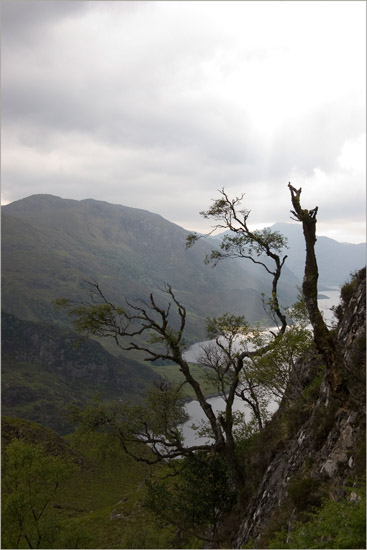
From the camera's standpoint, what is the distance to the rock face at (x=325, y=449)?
14711 millimetres

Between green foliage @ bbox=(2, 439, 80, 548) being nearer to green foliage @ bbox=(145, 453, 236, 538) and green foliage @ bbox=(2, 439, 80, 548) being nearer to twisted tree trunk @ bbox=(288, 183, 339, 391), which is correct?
green foliage @ bbox=(145, 453, 236, 538)

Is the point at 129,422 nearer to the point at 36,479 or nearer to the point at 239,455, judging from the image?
the point at 239,455

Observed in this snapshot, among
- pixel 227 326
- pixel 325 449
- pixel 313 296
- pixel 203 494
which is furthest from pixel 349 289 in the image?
pixel 203 494

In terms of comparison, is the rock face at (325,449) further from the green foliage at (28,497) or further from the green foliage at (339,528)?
the green foliage at (28,497)

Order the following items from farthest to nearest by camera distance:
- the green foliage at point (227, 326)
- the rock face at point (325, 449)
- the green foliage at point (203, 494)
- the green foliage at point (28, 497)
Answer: the green foliage at point (28, 497)
the green foliage at point (227, 326)
the green foliage at point (203, 494)
the rock face at point (325, 449)

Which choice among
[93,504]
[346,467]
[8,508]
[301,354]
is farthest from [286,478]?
[93,504]

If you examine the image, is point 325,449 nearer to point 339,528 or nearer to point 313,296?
point 339,528

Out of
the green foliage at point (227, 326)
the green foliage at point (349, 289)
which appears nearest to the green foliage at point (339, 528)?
the green foliage at point (349, 289)

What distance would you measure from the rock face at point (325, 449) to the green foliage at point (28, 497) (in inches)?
903

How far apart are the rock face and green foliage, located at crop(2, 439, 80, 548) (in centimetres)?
2293

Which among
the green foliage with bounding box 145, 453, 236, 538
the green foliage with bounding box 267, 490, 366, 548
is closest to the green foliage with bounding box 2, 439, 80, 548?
the green foliage with bounding box 145, 453, 236, 538

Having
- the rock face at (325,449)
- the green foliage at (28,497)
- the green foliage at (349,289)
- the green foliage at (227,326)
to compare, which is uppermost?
the green foliage at (349,289)

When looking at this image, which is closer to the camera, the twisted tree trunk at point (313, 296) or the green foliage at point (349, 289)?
the twisted tree trunk at point (313, 296)

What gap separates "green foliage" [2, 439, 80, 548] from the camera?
34875mm
